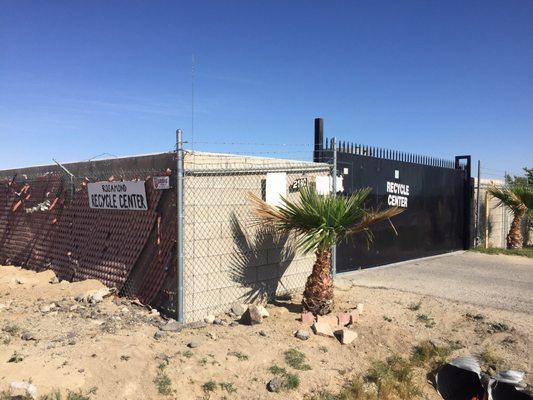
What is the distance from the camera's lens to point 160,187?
6770mm

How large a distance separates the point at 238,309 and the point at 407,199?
692cm

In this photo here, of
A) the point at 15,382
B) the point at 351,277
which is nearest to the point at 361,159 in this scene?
the point at 351,277

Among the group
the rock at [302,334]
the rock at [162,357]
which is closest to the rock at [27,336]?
the rock at [162,357]

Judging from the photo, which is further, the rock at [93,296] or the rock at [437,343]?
the rock at [93,296]

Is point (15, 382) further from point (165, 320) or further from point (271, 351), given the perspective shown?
point (271, 351)

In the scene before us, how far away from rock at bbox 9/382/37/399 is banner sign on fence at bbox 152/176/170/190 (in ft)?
9.90

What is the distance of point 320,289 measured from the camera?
7.00m

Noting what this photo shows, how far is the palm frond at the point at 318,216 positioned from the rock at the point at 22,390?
12.2ft

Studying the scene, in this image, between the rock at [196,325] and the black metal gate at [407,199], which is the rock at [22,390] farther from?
the black metal gate at [407,199]

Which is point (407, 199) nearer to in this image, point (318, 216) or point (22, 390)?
point (318, 216)

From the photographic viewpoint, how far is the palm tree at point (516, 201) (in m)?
16.3

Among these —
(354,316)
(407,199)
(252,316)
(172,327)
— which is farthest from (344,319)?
(407,199)

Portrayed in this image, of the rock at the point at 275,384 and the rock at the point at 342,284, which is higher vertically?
the rock at the point at 342,284

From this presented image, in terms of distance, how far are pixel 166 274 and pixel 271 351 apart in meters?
1.91
